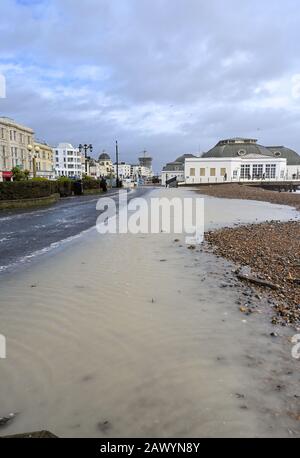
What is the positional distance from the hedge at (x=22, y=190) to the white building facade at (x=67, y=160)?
107 m

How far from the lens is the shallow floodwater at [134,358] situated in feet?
9.23

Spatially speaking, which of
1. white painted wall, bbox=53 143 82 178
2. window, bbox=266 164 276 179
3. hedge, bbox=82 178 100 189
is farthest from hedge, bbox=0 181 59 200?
white painted wall, bbox=53 143 82 178

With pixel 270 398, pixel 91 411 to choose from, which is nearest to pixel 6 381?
pixel 91 411

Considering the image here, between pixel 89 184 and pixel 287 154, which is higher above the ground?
pixel 287 154

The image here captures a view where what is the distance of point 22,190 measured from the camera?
21.6 m

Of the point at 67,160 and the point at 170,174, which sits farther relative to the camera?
the point at 67,160

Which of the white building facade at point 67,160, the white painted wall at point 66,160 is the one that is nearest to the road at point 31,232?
the white building facade at point 67,160

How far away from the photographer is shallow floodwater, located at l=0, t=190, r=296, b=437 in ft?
9.23

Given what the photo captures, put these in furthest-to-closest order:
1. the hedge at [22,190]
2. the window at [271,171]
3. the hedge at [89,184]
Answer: the window at [271,171] < the hedge at [89,184] < the hedge at [22,190]

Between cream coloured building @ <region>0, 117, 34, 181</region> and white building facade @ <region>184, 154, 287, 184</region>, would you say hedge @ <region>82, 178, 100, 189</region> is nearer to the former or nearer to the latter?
cream coloured building @ <region>0, 117, 34, 181</region>

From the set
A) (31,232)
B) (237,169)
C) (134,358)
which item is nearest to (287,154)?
(237,169)

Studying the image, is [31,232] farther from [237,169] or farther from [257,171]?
[257,171]

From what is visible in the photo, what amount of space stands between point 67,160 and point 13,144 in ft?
178

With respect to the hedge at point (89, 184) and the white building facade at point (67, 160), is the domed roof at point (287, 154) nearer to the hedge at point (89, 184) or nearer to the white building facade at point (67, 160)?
the white building facade at point (67, 160)
